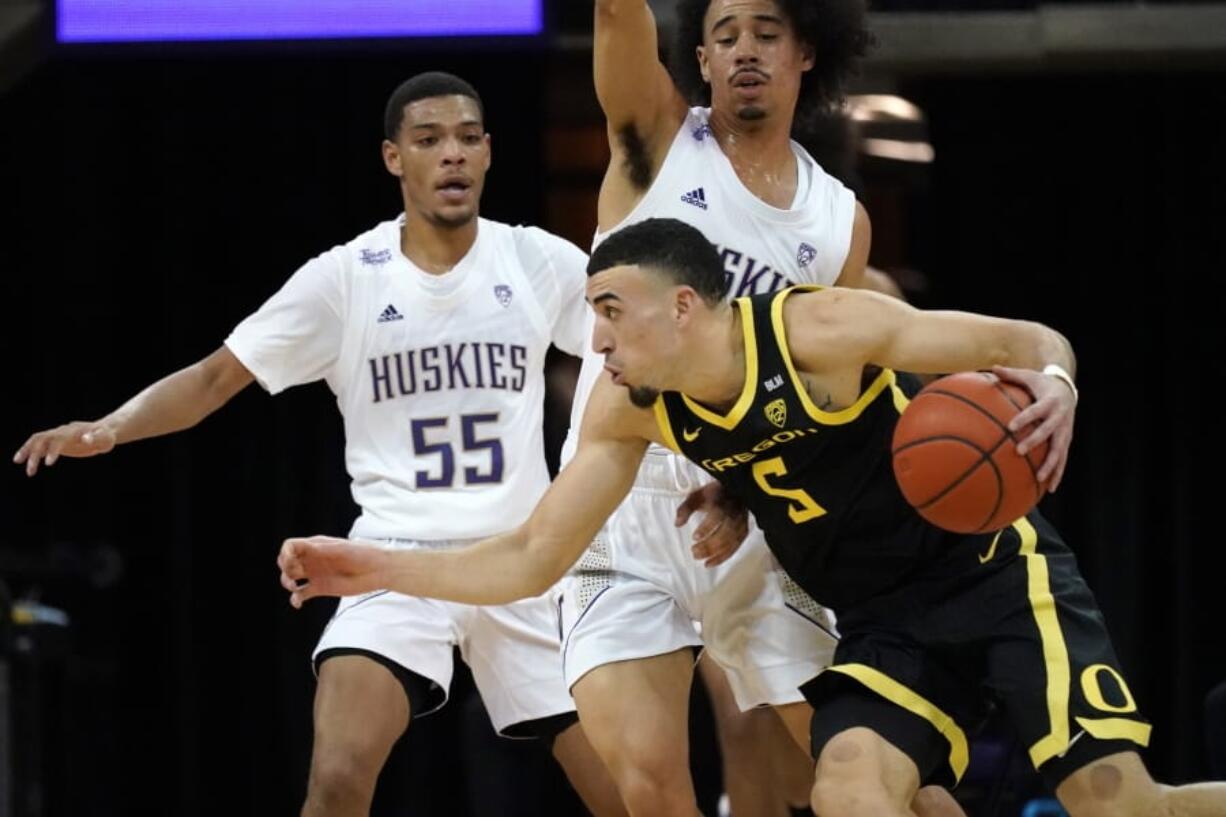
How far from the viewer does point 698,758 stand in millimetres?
8445

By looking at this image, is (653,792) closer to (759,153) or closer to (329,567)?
(329,567)

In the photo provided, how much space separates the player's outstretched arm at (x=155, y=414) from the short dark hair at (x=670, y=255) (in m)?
1.47

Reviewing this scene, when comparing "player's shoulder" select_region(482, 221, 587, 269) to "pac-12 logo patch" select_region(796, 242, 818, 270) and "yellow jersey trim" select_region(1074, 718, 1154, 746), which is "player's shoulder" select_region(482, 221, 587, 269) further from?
"yellow jersey trim" select_region(1074, 718, 1154, 746)

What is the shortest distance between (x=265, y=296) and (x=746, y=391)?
14.8 ft

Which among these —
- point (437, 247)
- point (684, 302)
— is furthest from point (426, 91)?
point (684, 302)

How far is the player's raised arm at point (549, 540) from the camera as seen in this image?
487 cm

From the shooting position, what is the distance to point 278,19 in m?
8.05

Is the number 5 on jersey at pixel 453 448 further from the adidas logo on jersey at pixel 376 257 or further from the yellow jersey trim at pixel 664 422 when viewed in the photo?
the yellow jersey trim at pixel 664 422

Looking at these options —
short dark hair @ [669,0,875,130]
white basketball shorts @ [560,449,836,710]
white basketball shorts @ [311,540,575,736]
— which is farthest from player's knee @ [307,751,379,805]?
short dark hair @ [669,0,875,130]

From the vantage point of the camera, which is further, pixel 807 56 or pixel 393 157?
pixel 393 157

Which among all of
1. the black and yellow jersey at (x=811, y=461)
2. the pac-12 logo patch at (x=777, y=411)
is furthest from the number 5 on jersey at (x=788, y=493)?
the pac-12 logo patch at (x=777, y=411)

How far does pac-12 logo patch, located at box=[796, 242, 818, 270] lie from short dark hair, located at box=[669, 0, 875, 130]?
2.23 feet

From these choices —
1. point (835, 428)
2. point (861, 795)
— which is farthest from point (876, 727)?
point (835, 428)

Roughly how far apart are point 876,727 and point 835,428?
2.09 feet
